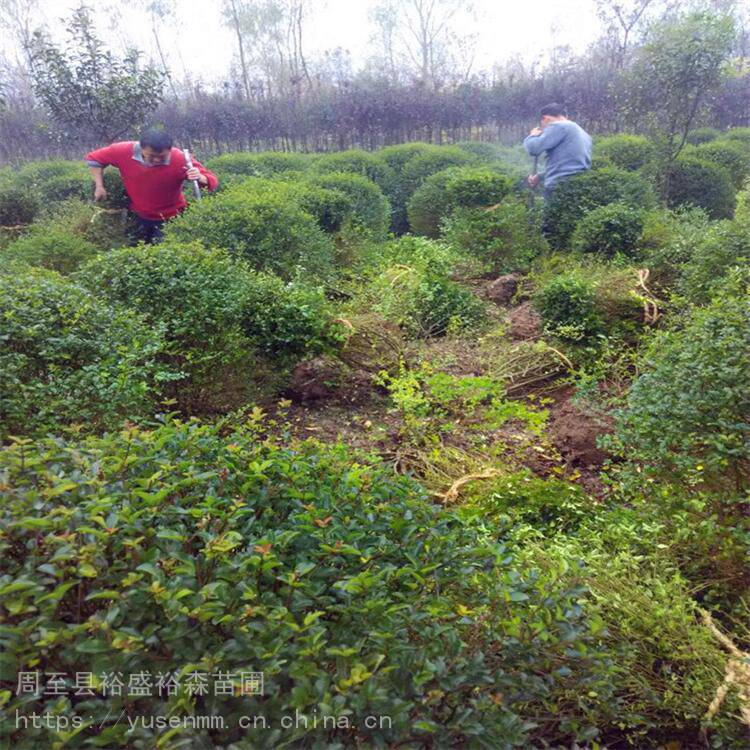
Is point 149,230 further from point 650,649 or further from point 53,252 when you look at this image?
point 650,649

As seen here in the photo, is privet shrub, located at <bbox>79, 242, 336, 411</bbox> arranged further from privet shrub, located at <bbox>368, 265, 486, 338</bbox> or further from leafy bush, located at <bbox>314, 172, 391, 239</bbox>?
leafy bush, located at <bbox>314, 172, 391, 239</bbox>

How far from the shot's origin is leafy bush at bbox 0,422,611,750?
106cm

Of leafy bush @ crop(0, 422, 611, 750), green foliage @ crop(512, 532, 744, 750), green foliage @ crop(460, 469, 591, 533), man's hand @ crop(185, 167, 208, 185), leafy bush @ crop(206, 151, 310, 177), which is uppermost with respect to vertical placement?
man's hand @ crop(185, 167, 208, 185)

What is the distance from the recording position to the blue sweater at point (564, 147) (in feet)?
22.9

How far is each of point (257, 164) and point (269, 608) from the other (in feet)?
28.7

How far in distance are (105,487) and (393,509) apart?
72 centimetres

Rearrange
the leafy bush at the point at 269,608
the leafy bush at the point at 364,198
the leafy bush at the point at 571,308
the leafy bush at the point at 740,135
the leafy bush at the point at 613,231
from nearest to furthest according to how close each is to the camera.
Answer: the leafy bush at the point at 269,608
the leafy bush at the point at 571,308
the leafy bush at the point at 613,231
the leafy bush at the point at 364,198
the leafy bush at the point at 740,135

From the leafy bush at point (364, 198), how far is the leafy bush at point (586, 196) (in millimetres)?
2124

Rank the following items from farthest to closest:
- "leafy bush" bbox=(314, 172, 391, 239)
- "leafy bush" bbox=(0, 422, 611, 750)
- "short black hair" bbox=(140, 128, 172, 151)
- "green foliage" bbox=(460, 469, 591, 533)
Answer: "leafy bush" bbox=(314, 172, 391, 239), "short black hair" bbox=(140, 128, 172, 151), "green foliage" bbox=(460, 469, 591, 533), "leafy bush" bbox=(0, 422, 611, 750)

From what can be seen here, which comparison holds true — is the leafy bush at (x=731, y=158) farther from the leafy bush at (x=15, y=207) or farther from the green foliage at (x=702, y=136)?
the leafy bush at (x=15, y=207)

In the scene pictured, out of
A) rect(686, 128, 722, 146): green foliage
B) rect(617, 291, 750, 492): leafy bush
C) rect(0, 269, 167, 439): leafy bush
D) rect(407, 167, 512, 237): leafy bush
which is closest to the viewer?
rect(617, 291, 750, 492): leafy bush

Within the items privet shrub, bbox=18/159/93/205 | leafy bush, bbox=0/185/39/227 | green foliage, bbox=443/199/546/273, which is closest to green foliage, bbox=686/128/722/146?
green foliage, bbox=443/199/546/273

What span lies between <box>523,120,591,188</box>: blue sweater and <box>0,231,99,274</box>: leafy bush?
530cm

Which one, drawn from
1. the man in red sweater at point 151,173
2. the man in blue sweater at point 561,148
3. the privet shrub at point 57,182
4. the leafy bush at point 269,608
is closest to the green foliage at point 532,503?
the leafy bush at point 269,608
